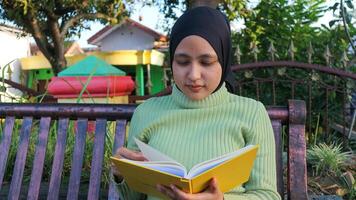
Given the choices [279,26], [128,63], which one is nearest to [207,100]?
[279,26]

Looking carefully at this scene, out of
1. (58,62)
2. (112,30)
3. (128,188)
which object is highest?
(112,30)

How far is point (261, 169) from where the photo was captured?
1517 mm

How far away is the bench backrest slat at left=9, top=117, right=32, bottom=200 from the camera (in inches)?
82.7

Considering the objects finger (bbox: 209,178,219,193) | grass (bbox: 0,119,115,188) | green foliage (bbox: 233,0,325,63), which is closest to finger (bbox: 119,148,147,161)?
finger (bbox: 209,178,219,193)

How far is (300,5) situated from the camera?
19.5 feet

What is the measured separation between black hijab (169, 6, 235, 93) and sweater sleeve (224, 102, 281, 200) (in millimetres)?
196

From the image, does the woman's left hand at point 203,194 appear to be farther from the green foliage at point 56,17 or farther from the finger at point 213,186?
the green foliage at point 56,17

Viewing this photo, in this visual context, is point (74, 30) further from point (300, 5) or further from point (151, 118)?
point (151, 118)

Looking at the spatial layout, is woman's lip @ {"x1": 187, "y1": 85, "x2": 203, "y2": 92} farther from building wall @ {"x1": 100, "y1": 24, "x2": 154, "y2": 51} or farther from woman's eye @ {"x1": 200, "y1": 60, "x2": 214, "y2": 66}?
building wall @ {"x1": 100, "y1": 24, "x2": 154, "y2": 51}

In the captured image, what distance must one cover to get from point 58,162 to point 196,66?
928 millimetres

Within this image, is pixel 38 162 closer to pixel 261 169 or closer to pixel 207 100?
pixel 207 100

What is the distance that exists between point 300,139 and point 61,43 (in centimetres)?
1002

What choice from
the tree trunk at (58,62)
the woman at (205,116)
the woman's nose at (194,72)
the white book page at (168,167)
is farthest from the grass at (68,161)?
the tree trunk at (58,62)

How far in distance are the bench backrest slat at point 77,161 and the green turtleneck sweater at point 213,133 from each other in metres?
0.47
